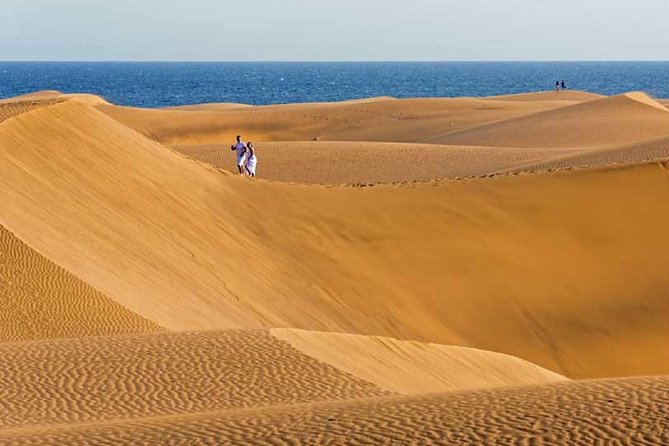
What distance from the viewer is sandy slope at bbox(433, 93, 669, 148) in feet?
124

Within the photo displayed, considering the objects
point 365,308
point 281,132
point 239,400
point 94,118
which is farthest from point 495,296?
point 281,132

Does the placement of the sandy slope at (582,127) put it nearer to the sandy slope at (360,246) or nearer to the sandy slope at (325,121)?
the sandy slope at (325,121)

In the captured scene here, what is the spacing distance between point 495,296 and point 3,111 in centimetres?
798

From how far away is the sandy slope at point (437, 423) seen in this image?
702 centimetres

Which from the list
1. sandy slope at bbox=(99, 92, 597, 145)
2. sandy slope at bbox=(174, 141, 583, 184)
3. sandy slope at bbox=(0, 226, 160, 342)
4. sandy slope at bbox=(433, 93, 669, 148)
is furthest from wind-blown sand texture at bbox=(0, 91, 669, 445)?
sandy slope at bbox=(99, 92, 597, 145)

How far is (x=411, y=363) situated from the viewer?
11883 mm

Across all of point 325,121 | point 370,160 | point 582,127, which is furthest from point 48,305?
point 325,121

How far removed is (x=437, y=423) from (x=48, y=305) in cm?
613

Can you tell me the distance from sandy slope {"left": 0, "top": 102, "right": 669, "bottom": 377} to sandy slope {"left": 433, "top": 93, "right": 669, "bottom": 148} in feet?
53.5

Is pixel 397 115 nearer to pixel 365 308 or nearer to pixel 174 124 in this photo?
pixel 174 124

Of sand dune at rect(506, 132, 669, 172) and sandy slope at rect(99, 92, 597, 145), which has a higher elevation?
sand dune at rect(506, 132, 669, 172)

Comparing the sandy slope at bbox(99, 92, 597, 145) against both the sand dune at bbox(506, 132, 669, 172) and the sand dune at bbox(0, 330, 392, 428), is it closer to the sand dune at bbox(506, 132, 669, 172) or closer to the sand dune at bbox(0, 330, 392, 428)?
the sand dune at bbox(506, 132, 669, 172)

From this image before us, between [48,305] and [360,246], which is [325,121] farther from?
[48,305]

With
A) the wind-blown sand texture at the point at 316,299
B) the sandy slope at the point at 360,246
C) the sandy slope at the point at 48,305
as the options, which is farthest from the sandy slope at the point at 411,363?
the sandy slope at the point at 360,246
